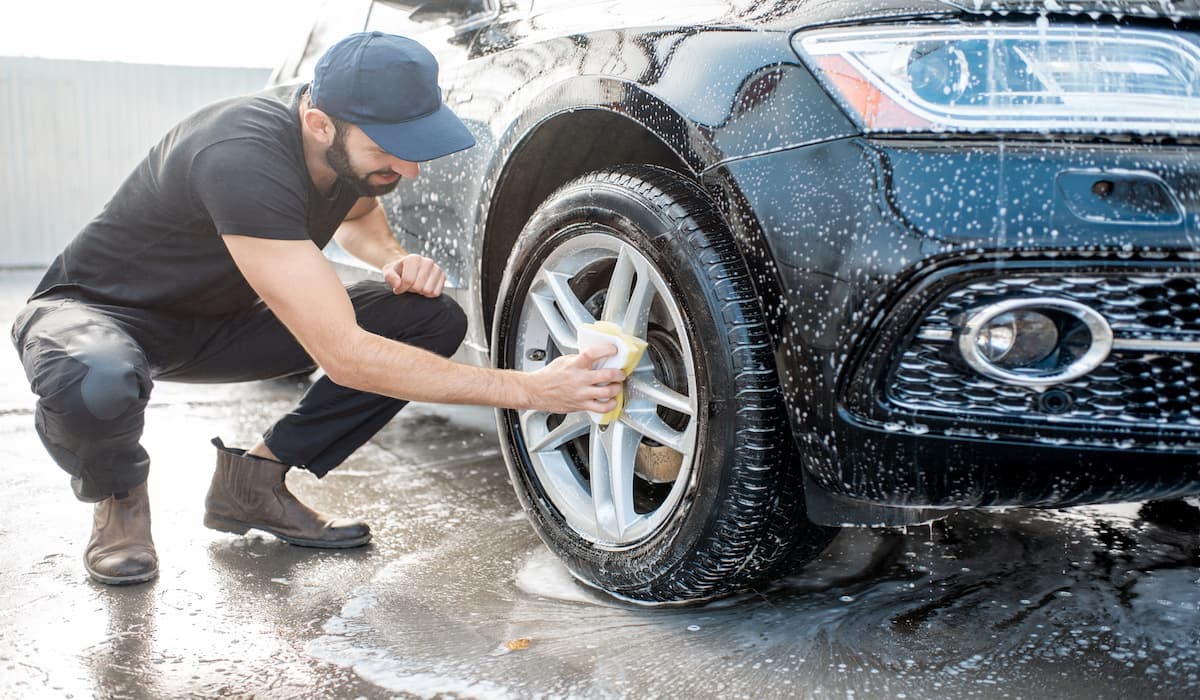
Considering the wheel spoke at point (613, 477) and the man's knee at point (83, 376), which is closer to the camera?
the wheel spoke at point (613, 477)

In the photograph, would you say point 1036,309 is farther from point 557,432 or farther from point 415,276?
point 415,276

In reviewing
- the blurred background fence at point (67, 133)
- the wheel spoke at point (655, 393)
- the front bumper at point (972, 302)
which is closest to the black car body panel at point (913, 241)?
the front bumper at point (972, 302)

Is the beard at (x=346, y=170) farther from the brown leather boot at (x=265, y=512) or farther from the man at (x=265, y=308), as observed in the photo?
the brown leather boot at (x=265, y=512)

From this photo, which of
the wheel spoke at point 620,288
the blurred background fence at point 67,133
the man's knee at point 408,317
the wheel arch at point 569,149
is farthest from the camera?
the blurred background fence at point 67,133

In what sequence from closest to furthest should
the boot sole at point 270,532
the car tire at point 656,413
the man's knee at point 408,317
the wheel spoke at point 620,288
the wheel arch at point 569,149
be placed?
the car tire at point 656,413 < the wheel arch at point 569,149 < the wheel spoke at point 620,288 < the boot sole at point 270,532 < the man's knee at point 408,317

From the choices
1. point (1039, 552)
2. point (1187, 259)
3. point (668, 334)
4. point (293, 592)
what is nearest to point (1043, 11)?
point (1187, 259)

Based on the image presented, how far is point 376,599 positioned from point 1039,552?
4.54ft

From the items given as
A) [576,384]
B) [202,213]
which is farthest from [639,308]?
[202,213]

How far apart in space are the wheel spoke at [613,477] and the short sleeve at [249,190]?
0.69m

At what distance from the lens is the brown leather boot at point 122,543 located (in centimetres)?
225

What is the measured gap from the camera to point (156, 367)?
2568mm

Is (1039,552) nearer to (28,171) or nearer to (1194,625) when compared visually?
(1194,625)

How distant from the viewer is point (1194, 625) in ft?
6.52

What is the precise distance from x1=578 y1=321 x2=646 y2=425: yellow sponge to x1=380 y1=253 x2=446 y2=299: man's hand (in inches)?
22.5
